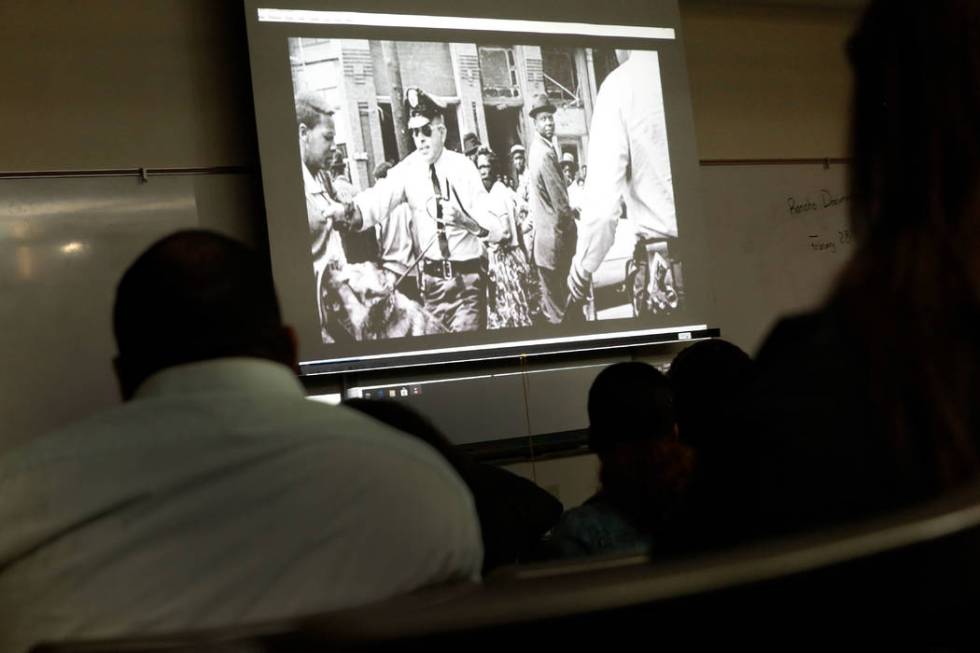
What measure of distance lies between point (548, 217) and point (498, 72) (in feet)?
2.17

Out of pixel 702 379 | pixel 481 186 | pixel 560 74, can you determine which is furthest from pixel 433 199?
pixel 702 379

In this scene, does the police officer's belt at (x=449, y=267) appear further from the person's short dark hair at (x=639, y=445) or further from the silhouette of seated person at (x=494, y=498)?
the silhouette of seated person at (x=494, y=498)

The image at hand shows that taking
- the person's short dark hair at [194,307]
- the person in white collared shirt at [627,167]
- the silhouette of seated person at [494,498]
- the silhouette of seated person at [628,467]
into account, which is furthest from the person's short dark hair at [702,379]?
the person in white collared shirt at [627,167]

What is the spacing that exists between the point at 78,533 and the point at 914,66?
2.64ft

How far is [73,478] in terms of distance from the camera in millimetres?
879

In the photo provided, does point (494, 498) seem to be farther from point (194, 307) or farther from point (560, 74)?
point (560, 74)

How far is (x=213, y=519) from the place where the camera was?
2.82 ft

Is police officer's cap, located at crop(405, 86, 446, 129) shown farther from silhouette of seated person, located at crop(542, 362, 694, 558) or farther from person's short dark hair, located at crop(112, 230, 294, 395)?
person's short dark hair, located at crop(112, 230, 294, 395)

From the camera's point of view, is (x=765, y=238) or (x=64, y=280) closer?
(x=64, y=280)

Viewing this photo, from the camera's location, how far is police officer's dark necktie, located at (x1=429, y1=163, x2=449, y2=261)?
3.95 metres

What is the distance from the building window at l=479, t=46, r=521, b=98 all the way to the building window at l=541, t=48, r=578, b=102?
15 centimetres

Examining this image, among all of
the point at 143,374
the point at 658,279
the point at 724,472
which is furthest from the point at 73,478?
the point at 658,279

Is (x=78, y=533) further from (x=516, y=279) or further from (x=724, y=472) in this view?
(x=516, y=279)

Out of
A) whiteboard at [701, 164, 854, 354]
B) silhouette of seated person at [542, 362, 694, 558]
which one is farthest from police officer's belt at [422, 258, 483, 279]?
silhouette of seated person at [542, 362, 694, 558]
